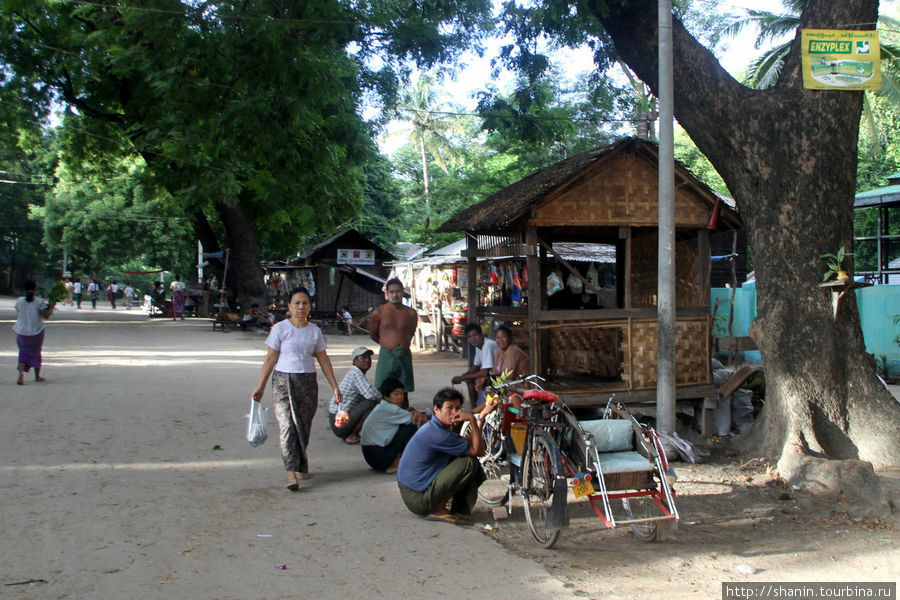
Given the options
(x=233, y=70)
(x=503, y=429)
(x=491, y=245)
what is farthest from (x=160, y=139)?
(x=503, y=429)

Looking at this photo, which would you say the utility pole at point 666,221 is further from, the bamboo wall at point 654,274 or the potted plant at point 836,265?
the bamboo wall at point 654,274

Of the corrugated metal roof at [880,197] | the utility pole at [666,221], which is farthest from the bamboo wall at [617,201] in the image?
the corrugated metal roof at [880,197]

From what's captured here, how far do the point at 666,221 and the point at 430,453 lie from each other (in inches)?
132

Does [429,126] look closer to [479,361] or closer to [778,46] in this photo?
[778,46]

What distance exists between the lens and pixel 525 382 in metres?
6.38

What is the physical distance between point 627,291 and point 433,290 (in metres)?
11.1

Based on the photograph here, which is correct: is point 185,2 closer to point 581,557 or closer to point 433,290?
point 581,557

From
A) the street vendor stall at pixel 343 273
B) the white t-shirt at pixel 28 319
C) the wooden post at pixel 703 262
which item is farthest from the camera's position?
the street vendor stall at pixel 343 273

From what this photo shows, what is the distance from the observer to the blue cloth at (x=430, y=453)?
5.50 meters

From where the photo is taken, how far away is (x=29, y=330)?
11367mm

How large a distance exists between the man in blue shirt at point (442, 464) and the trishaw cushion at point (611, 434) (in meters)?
0.84

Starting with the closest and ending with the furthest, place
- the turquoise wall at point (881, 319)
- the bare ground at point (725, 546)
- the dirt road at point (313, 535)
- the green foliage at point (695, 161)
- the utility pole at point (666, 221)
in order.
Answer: the dirt road at point (313, 535) < the bare ground at point (725, 546) < the utility pole at point (666, 221) < the turquoise wall at point (881, 319) < the green foliage at point (695, 161)

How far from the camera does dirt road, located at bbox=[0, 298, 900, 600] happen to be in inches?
168

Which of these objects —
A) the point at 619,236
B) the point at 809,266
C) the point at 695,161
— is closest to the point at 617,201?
the point at 619,236
